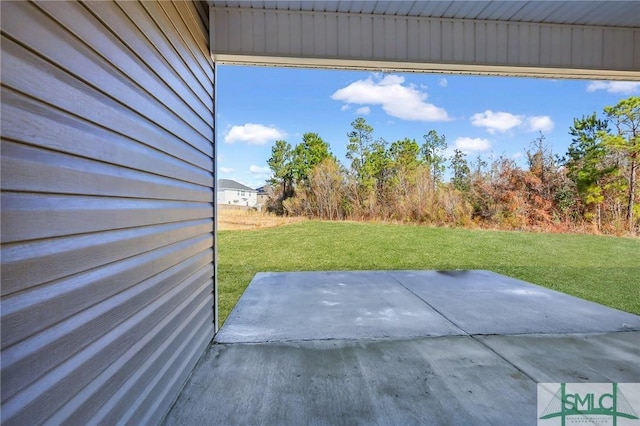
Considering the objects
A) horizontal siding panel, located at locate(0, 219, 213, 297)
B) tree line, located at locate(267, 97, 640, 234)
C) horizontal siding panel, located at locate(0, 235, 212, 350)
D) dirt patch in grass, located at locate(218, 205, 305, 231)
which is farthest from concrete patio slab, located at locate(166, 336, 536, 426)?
tree line, located at locate(267, 97, 640, 234)

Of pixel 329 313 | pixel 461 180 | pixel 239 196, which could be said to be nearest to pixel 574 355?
pixel 329 313

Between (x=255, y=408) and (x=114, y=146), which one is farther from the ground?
(x=114, y=146)

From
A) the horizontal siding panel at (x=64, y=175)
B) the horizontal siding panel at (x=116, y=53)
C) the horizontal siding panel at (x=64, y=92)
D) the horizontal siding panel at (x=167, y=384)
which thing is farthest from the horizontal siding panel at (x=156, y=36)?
the horizontal siding panel at (x=167, y=384)

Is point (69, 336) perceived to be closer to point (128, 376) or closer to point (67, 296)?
point (67, 296)

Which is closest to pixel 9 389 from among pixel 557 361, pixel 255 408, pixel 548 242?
pixel 255 408

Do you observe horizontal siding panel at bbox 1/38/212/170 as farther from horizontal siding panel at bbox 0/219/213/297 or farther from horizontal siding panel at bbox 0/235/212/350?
horizontal siding panel at bbox 0/235/212/350

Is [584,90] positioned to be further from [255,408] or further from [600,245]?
[255,408]

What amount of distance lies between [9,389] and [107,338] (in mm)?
371

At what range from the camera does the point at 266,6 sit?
224 centimetres

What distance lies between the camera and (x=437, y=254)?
6.98 meters

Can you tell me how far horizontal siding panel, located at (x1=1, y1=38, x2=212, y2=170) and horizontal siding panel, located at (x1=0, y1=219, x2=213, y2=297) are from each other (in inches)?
13.8

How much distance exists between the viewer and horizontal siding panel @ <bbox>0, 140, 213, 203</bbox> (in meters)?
0.67

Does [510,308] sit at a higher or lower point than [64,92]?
lower

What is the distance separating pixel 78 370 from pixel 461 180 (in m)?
10.0
